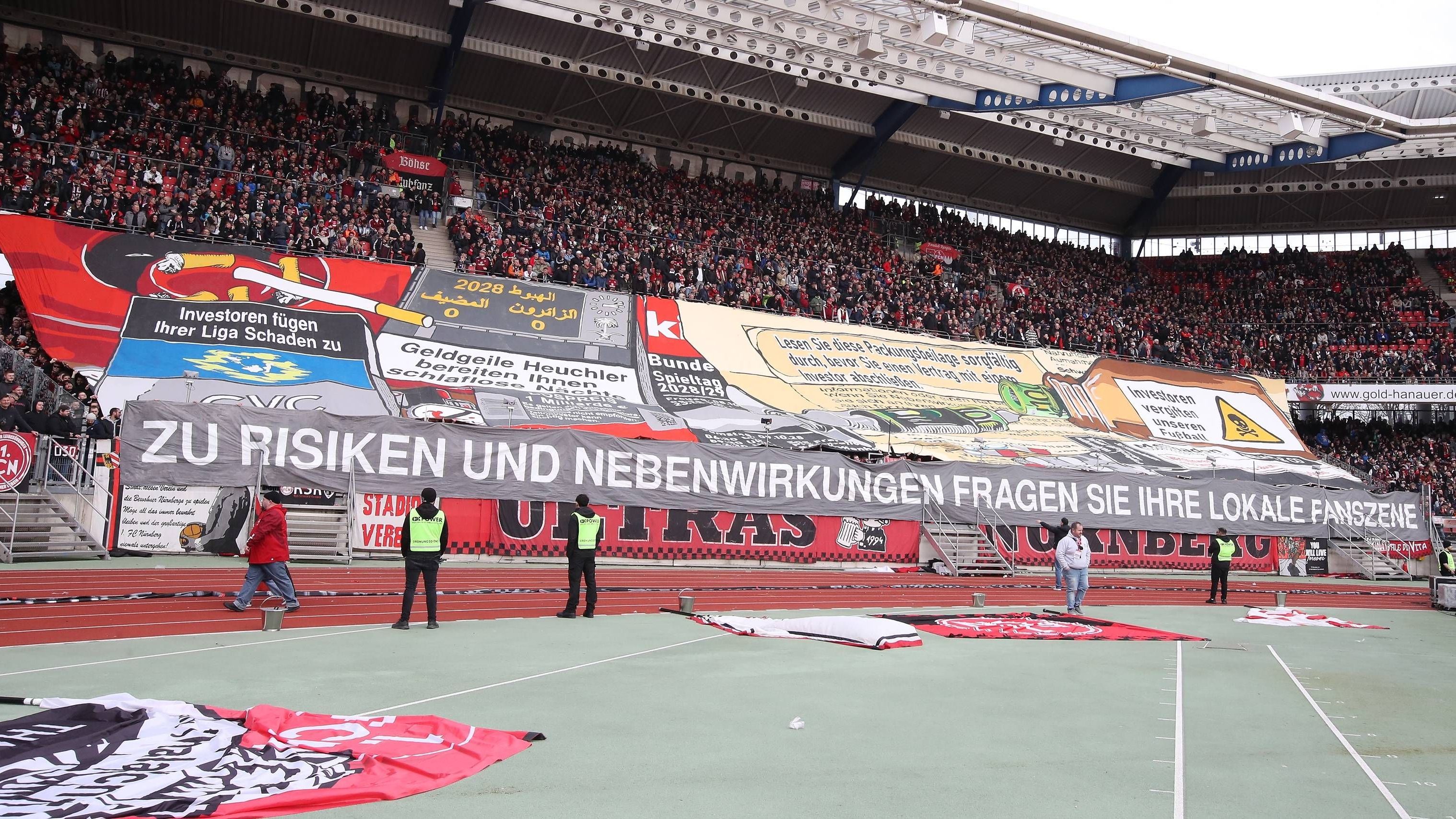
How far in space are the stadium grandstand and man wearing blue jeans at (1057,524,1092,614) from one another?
73mm

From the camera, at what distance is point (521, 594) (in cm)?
1622

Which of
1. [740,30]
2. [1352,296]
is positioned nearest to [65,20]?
[740,30]

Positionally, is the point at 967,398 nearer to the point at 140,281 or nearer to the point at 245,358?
the point at 245,358

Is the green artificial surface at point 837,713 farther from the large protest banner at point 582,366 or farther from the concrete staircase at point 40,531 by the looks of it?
the large protest banner at point 582,366

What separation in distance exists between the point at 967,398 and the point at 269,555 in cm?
2590

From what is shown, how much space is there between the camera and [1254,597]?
75.2 feet

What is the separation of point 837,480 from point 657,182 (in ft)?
64.2

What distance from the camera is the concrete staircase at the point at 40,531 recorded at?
16125 millimetres

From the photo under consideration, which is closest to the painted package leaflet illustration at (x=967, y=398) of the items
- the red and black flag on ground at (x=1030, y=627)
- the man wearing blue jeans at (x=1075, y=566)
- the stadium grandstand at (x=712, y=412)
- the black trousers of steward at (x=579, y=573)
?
the stadium grandstand at (x=712, y=412)

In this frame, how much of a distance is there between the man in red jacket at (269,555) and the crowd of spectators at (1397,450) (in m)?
40.9

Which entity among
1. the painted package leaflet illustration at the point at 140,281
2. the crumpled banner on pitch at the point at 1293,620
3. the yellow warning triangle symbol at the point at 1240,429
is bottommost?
the crumpled banner on pitch at the point at 1293,620

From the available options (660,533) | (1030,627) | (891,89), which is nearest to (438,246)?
(660,533)

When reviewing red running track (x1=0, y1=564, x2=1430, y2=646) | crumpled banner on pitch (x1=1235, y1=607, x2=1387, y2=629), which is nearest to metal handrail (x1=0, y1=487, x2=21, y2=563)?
red running track (x1=0, y1=564, x2=1430, y2=646)

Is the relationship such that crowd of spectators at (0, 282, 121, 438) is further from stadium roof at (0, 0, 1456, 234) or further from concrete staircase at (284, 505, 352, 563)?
stadium roof at (0, 0, 1456, 234)
